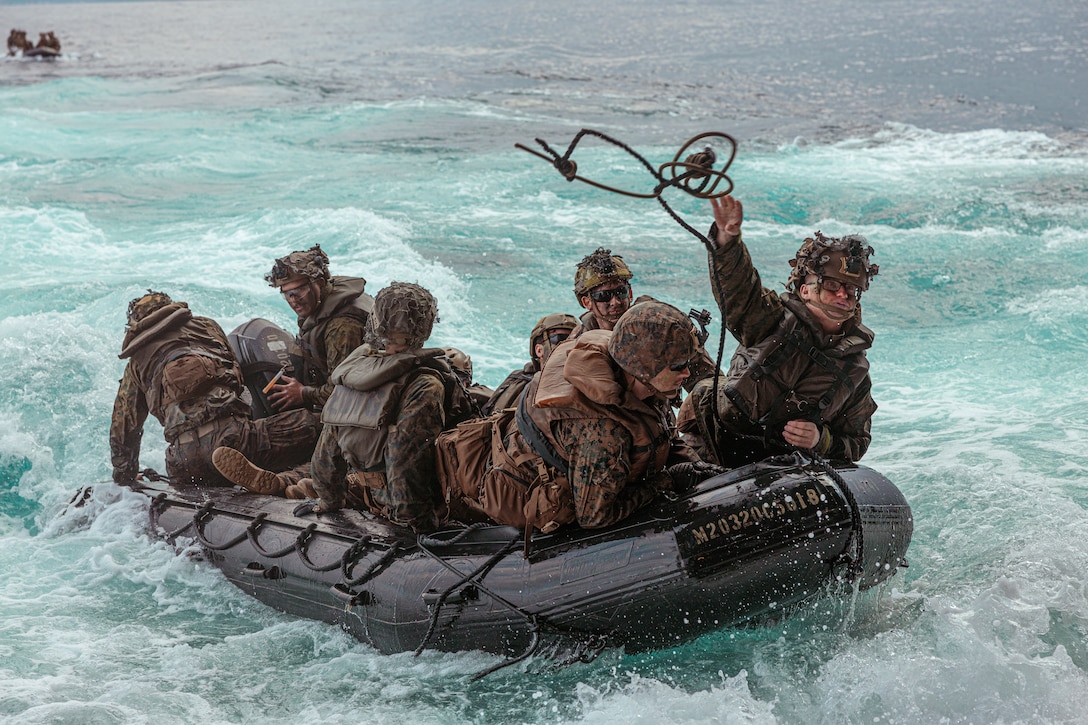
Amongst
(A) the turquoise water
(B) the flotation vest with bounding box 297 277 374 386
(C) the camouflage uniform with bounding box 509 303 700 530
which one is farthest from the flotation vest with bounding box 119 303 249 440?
(C) the camouflage uniform with bounding box 509 303 700 530

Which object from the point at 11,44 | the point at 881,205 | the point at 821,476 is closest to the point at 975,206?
the point at 881,205

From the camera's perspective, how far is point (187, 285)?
11.2 meters

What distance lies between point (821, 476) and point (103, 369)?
6.33 meters

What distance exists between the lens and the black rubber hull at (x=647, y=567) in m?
4.26

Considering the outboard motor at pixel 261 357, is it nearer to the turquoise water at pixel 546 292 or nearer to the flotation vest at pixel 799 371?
the turquoise water at pixel 546 292

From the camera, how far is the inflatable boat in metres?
4.26

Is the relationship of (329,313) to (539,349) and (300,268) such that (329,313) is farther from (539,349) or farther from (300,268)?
(539,349)

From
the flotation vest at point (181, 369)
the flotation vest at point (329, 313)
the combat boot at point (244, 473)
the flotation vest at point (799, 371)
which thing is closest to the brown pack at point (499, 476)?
the flotation vest at point (799, 371)

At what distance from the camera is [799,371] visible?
4.51 m

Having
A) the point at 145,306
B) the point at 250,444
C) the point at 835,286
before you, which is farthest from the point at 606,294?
the point at 145,306

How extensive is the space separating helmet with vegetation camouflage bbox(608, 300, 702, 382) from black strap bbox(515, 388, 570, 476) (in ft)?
1.69

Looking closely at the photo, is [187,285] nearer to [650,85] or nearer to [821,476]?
[821,476]

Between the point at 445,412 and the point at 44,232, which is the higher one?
the point at 445,412

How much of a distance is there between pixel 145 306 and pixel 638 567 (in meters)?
3.35
